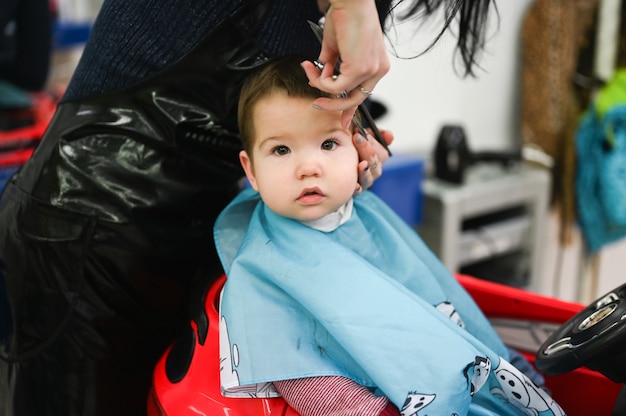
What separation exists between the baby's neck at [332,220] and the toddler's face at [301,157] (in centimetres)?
3

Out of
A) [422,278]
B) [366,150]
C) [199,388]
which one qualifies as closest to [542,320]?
[422,278]

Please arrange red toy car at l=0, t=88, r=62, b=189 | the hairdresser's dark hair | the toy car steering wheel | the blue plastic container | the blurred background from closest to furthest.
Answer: the toy car steering wheel < the hairdresser's dark hair < red toy car at l=0, t=88, r=62, b=189 < the blue plastic container < the blurred background

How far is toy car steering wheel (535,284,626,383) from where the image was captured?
79 cm

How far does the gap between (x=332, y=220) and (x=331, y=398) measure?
0.24 meters

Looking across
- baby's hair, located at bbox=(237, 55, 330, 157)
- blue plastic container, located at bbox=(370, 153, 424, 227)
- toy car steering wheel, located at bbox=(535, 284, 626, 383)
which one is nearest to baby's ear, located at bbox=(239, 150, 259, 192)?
baby's hair, located at bbox=(237, 55, 330, 157)

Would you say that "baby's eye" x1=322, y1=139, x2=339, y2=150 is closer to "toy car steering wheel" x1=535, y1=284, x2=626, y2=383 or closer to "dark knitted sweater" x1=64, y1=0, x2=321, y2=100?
"dark knitted sweater" x1=64, y1=0, x2=321, y2=100

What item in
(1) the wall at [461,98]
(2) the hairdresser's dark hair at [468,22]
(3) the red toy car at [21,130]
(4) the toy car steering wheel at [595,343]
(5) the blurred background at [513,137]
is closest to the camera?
(4) the toy car steering wheel at [595,343]

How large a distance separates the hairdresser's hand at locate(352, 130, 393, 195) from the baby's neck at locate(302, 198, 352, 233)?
0.03 meters

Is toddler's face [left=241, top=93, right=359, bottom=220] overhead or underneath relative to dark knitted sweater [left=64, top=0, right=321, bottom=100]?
underneath

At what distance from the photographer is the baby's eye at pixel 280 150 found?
817 millimetres

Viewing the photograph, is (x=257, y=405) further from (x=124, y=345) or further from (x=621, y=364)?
(x=621, y=364)

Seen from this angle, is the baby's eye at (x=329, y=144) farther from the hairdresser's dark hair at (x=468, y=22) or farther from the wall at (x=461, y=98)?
the wall at (x=461, y=98)

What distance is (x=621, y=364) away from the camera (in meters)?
0.80

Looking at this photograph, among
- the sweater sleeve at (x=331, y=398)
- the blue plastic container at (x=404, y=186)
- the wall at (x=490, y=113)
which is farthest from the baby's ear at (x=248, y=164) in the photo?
the wall at (x=490, y=113)
